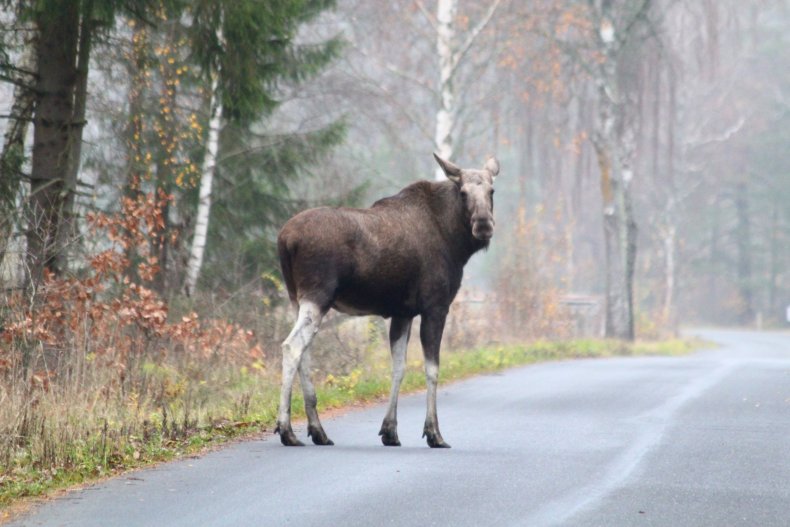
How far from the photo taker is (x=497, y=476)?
32.1 feet

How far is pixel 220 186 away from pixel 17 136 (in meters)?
6.15

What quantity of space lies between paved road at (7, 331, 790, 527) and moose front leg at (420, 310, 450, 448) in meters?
0.27

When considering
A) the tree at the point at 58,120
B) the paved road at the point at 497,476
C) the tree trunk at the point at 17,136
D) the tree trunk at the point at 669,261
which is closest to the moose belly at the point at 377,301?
the paved road at the point at 497,476

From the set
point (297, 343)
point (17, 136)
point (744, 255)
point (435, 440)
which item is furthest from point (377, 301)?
point (744, 255)

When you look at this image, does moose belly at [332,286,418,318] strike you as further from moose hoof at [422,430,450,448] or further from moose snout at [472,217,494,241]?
moose hoof at [422,430,450,448]

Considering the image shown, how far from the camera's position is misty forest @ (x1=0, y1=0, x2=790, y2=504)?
1295cm

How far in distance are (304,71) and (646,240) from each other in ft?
183

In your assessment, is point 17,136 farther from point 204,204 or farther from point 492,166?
point 492,166

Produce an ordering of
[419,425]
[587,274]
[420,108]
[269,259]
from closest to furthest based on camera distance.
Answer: [419,425] < [269,259] < [420,108] < [587,274]

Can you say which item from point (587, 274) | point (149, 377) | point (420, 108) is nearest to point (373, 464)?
point (149, 377)

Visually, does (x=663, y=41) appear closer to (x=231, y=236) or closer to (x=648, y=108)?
(x=648, y=108)

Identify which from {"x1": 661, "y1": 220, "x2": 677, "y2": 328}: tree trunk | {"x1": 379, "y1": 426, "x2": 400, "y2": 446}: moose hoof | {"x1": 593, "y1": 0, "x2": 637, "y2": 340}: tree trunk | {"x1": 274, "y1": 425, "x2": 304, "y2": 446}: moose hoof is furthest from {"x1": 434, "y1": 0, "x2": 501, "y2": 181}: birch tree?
{"x1": 661, "y1": 220, "x2": 677, "y2": 328}: tree trunk

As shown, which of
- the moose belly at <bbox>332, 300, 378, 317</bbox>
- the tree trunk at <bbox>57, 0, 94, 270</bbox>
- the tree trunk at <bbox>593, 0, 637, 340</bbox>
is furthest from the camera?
the tree trunk at <bbox>593, 0, 637, 340</bbox>

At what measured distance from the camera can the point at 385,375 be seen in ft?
59.6
